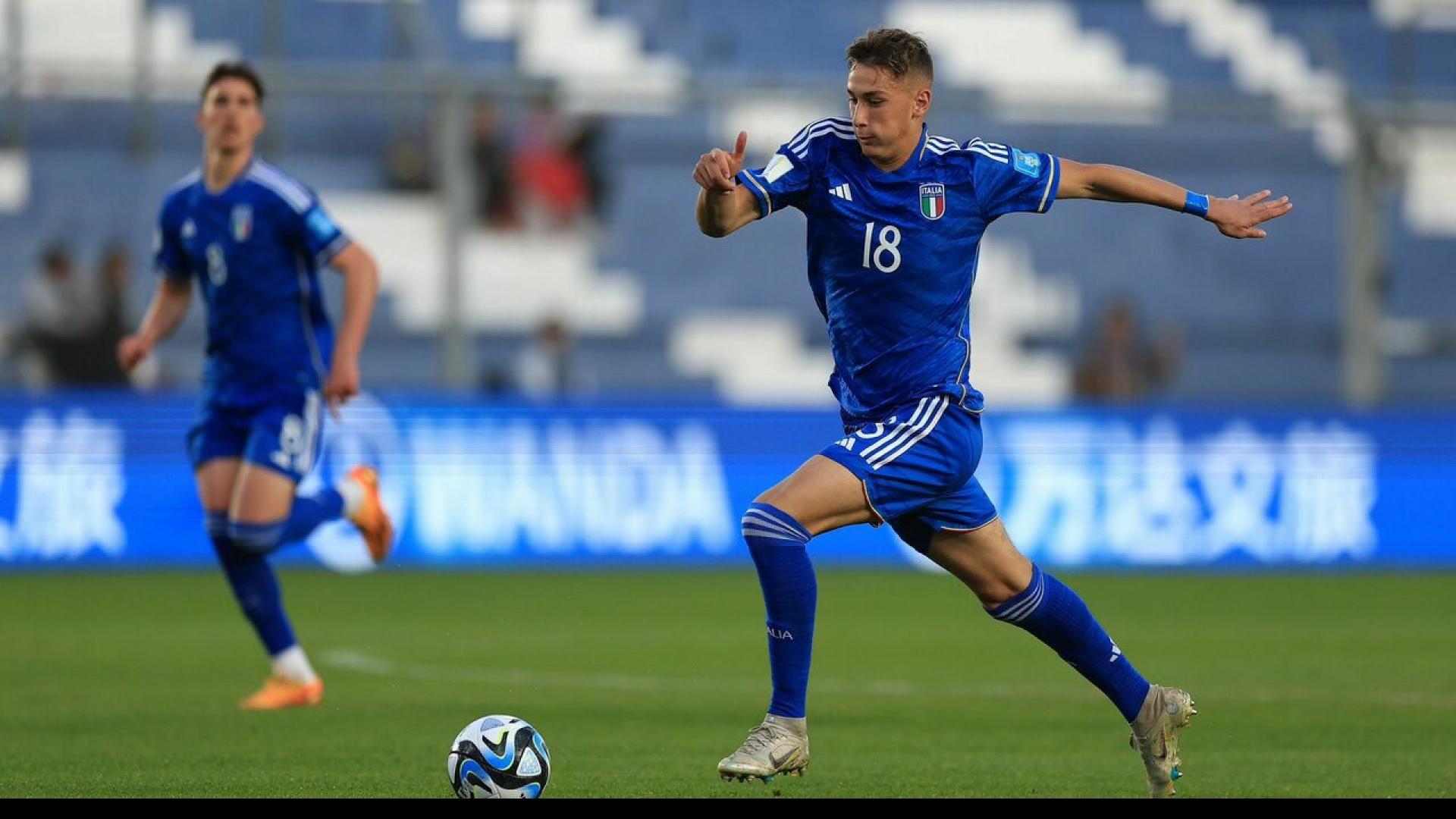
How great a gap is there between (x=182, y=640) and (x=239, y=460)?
2874 millimetres

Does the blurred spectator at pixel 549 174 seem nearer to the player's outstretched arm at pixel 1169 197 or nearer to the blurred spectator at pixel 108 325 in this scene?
the blurred spectator at pixel 108 325

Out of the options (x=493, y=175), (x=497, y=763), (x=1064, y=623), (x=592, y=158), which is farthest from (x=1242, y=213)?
(x=592, y=158)

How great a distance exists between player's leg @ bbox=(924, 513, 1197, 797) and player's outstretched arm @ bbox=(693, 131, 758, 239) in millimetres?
1047

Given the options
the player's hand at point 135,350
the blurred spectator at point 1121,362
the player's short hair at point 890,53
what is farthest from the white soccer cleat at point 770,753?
the blurred spectator at point 1121,362

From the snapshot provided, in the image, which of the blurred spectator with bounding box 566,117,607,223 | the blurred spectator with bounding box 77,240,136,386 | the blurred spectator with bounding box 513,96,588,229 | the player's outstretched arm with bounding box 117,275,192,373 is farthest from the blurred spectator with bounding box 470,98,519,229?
the player's outstretched arm with bounding box 117,275,192,373

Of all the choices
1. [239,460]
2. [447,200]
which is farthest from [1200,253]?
[239,460]

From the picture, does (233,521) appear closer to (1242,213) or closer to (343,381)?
(343,381)

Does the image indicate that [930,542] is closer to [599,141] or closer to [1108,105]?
[1108,105]

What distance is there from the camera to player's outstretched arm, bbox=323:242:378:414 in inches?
330

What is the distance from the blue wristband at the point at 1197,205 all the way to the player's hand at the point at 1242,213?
15 mm

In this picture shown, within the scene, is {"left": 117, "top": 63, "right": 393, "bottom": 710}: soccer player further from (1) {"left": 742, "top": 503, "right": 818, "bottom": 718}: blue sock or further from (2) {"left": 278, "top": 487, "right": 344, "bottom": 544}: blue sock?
(1) {"left": 742, "top": 503, "right": 818, "bottom": 718}: blue sock

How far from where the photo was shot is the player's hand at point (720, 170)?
5.64 m

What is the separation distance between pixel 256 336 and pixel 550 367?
9.56 meters

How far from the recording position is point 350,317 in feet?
28.3
